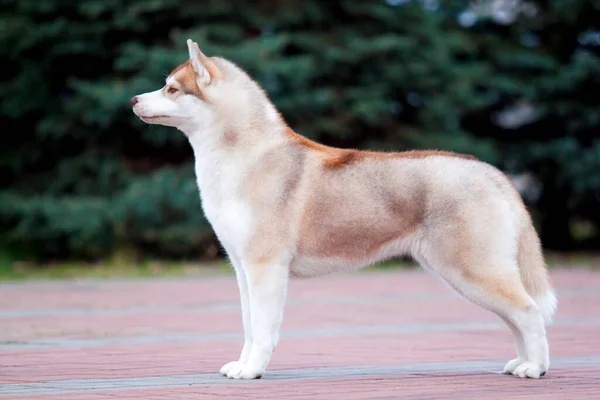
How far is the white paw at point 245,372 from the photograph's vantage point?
6219 millimetres

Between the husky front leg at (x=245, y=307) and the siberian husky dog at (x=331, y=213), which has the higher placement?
the siberian husky dog at (x=331, y=213)

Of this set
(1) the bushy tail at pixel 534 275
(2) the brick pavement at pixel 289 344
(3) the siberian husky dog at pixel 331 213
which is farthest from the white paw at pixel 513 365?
(1) the bushy tail at pixel 534 275

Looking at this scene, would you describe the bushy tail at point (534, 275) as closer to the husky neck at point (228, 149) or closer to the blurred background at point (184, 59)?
the husky neck at point (228, 149)

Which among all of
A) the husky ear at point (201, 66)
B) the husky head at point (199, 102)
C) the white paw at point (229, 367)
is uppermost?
the husky ear at point (201, 66)

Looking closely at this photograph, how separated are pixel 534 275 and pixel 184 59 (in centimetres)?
1110

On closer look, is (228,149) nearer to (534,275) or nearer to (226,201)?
(226,201)

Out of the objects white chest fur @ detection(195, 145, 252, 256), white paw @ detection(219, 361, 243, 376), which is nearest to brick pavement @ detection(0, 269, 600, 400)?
white paw @ detection(219, 361, 243, 376)

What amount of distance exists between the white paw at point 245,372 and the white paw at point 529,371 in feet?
5.36

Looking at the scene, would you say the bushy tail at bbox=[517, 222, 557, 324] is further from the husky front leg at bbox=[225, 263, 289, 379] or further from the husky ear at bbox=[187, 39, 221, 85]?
the husky ear at bbox=[187, 39, 221, 85]

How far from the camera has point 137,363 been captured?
6973 millimetres

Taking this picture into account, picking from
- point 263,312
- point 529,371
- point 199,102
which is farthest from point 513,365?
point 199,102

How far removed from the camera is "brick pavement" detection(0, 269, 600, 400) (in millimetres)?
5812

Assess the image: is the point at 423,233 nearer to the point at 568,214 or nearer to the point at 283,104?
the point at 283,104

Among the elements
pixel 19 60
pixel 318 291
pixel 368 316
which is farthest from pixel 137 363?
pixel 19 60
